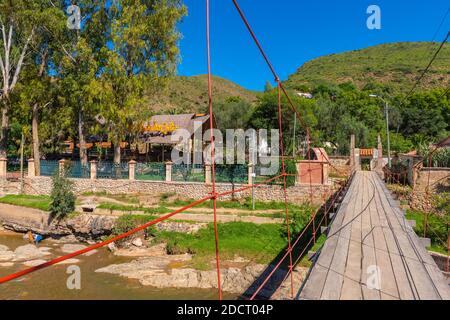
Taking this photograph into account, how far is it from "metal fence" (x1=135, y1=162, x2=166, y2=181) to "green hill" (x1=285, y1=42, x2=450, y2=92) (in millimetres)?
44346

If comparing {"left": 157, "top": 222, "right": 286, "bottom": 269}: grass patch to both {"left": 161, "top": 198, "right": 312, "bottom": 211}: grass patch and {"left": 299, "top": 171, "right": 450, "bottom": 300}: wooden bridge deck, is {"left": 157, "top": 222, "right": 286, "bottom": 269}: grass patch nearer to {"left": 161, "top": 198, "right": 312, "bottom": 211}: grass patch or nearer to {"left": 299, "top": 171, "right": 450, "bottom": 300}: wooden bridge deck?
{"left": 161, "top": 198, "right": 312, "bottom": 211}: grass patch

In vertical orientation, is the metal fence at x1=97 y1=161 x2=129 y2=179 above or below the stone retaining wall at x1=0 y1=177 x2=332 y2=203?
above

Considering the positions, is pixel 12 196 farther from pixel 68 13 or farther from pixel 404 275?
pixel 404 275

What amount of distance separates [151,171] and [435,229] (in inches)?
501

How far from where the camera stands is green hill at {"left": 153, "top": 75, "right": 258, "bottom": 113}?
51594 millimetres

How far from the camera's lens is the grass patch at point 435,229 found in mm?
9422

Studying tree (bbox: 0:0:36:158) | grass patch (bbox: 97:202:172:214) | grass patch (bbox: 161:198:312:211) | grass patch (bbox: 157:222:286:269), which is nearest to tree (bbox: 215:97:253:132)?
grass patch (bbox: 161:198:312:211)

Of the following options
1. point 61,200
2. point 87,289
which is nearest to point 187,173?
point 61,200

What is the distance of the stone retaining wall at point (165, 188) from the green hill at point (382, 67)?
44.7 metres

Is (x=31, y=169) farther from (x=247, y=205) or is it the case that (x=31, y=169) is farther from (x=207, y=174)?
(x=247, y=205)

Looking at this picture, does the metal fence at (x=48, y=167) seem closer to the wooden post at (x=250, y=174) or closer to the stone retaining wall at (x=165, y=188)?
the stone retaining wall at (x=165, y=188)

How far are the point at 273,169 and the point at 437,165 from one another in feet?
27.2

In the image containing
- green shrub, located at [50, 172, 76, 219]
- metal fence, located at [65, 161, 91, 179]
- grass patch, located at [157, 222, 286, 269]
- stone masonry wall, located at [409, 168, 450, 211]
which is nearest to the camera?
grass patch, located at [157, 222, 286, 269]

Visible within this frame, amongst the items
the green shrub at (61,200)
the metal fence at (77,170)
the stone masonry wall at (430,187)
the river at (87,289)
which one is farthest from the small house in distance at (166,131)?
the stone masonry wall at (430,187)
